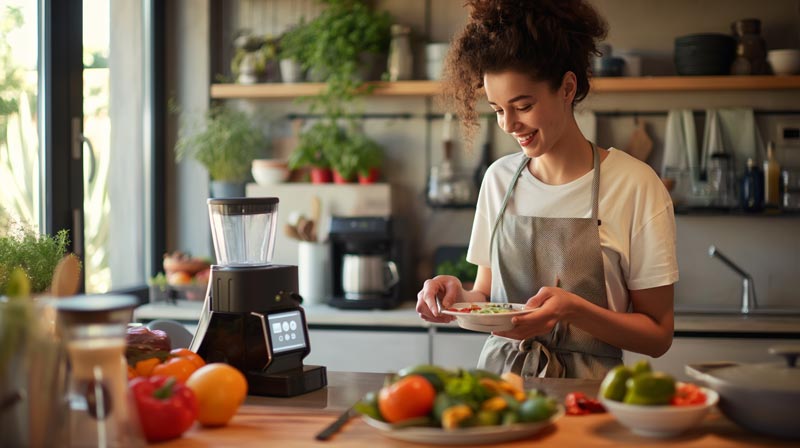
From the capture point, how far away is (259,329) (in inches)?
73.4

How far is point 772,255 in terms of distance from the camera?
4.04m

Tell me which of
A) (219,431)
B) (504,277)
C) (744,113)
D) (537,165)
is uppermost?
(744,113)

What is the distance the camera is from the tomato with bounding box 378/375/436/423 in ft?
4.49

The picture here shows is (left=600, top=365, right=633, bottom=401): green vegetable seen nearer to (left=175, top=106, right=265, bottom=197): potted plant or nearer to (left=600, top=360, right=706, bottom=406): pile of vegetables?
(left=600, top=360, right=706, bottom=406): pile of vegetables

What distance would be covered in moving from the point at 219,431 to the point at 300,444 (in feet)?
0.58

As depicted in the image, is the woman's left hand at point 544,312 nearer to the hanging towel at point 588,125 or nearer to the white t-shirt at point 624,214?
the white t-shirt at point 624,214

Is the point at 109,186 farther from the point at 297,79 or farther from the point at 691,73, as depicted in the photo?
the point at 691,73

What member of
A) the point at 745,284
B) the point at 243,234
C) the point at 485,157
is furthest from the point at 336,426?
the point at 745,284

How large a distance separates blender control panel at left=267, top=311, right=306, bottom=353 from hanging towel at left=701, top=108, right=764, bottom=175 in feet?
8.50

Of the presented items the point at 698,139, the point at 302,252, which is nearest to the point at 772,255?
the point at 698,139

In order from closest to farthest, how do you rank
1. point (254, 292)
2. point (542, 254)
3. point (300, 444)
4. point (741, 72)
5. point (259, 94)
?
point (300, 444)
point (254, 292)
point (542, 254)
point (741, 72)
point (259, 94)

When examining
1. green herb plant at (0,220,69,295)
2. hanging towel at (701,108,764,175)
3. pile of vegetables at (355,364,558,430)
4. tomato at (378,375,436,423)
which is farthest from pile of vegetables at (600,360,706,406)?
hanging towel at (701,108,764,175)

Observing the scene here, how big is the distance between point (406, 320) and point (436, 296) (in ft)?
4.99

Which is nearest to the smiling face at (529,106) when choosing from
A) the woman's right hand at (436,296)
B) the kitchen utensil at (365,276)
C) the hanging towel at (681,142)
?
the woman's right hand at (436,296)
